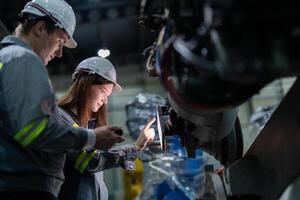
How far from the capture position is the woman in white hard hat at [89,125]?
2424 mm

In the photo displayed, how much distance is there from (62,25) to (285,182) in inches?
44.4

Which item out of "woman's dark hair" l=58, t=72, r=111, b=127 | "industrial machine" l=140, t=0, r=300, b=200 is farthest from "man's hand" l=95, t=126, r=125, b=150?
"woman's dark hair" l=58, t=72, r=111, b=127

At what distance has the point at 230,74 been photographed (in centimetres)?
99

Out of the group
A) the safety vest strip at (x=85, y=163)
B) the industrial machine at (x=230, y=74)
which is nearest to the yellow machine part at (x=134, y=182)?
the safety vest strip at (x=85, y=163)

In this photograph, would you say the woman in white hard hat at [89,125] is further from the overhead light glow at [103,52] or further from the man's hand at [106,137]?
the overhead light glow at [103,52]

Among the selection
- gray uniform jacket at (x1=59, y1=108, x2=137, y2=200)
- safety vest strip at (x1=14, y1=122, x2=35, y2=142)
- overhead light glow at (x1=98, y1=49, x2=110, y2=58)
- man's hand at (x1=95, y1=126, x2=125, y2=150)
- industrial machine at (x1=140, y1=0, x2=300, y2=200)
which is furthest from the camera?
overhead light glow at (x1=98, y1=49, x2=110, y2=58)

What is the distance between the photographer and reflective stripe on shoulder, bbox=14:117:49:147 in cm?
156

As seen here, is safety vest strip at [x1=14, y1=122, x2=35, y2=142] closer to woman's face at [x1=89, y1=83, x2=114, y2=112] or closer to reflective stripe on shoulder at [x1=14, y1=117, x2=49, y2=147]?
reflective stripe on shoulder at [x1=14, y1=117, x2=49, y2=147]

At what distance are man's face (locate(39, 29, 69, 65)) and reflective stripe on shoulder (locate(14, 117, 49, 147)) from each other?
0.40 m

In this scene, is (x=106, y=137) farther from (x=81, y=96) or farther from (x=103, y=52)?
(x=103, y=52)

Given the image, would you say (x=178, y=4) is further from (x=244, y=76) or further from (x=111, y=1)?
(x=111, y=1)

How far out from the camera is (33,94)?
158 centimetres

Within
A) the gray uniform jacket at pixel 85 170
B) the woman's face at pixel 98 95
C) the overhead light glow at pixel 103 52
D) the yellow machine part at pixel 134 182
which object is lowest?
the yellow machine part at pixel 134 182

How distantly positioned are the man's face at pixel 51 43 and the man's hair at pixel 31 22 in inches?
0.9
